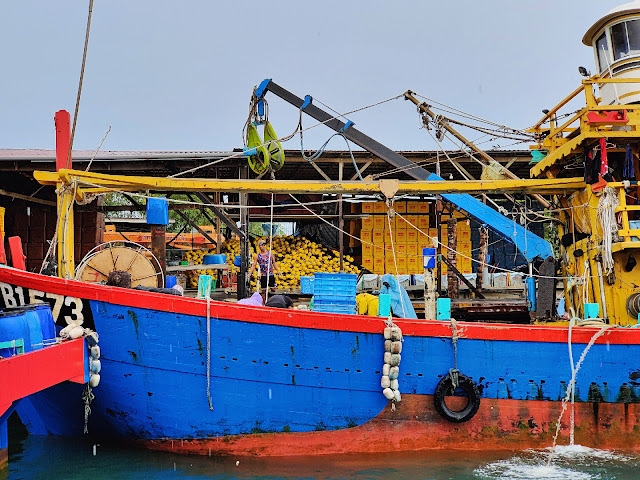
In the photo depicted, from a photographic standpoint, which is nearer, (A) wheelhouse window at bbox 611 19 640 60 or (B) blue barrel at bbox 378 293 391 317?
(B) blue barrel at bbox 378 293 391 317

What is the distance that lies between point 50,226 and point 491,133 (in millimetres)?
11936

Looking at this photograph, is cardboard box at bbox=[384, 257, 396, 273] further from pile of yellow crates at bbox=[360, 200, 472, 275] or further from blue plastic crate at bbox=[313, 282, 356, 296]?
blue plastic crate at bbox=[313, 282, 356, 296]

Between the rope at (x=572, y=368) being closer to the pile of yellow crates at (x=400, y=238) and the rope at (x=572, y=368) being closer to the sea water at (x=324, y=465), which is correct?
the sea water at (x=324, y=465)

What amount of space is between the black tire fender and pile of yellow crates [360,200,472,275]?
33.7 feet

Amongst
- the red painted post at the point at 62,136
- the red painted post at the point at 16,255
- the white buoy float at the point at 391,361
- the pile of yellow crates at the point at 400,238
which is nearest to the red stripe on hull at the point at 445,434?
the white buoy float at the point at 391,361

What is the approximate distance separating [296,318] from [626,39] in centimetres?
678

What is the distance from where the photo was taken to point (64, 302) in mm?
6480

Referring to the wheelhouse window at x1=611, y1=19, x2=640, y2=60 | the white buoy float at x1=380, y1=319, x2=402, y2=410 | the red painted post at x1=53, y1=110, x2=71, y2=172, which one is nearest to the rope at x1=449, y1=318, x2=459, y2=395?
the white buoy float at x1=380, y1=319, x2=402, y2=410

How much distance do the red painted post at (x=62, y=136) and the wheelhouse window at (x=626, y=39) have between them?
26.5 ft

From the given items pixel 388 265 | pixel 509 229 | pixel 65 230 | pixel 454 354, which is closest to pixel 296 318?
pixel 454 354

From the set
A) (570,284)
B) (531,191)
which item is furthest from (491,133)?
(570,284)

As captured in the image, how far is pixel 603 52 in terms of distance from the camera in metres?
9.48

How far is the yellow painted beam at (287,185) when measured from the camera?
295 inches

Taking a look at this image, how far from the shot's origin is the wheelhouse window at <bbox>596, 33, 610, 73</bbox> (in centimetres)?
938
